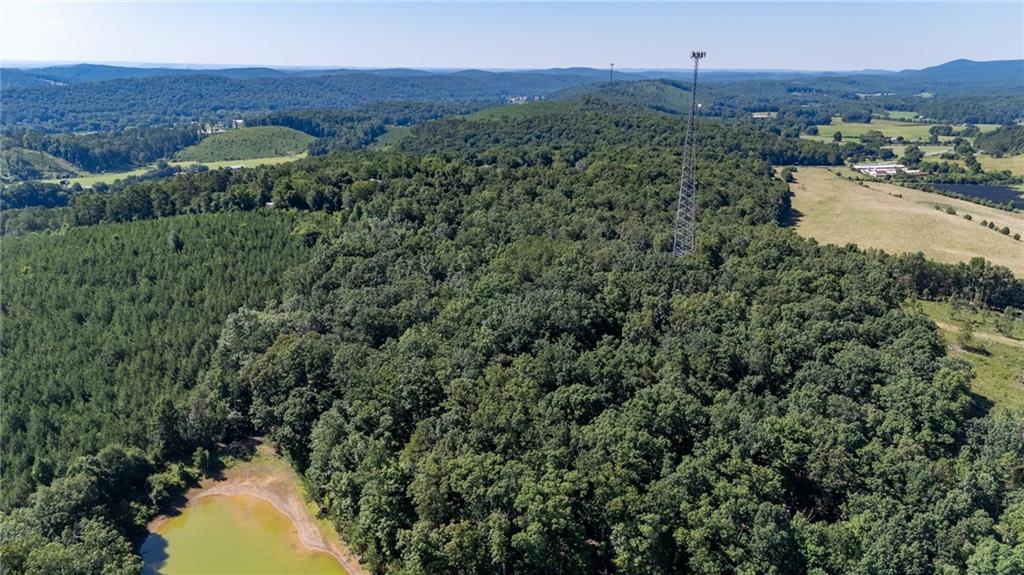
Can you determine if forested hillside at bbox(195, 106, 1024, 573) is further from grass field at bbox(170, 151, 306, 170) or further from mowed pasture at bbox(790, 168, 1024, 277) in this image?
grass field at bbox(170, 151, 306, 170)

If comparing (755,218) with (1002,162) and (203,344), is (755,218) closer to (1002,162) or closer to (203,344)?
(203,344)

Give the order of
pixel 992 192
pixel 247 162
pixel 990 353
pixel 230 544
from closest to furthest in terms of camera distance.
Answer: pixel 230 544, pixel 990 353, pixel 992 192, pixel 247 162

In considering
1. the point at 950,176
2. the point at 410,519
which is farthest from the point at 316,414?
the point at 950,176

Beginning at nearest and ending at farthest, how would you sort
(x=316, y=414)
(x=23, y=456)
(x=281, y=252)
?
(x=23, y=456) → (x=316, y=414) → (x=281, y=252)

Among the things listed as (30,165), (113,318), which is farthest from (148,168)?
(113,318)

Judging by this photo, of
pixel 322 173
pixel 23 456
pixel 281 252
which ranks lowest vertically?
pixel 23 456

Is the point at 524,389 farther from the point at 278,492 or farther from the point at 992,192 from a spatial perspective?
the point at 992,192

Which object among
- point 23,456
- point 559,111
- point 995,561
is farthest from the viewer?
point 559,111
